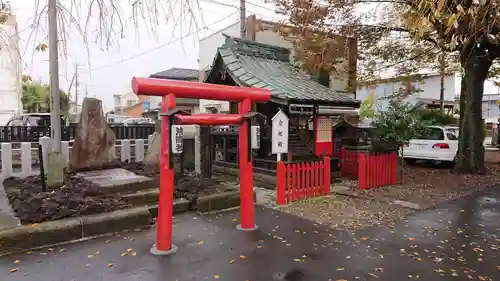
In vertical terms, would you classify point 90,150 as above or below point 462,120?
below

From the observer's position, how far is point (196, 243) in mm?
4871

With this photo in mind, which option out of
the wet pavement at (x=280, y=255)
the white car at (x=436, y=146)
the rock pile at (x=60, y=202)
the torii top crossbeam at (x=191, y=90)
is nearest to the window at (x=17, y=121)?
the rock pile at (x=60, y=202)

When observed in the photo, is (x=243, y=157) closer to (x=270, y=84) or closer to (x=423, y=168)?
(x=270, y=84)

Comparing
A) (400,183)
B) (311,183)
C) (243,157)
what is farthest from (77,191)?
(400,183)

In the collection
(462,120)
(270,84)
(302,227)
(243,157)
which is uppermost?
(270,84)

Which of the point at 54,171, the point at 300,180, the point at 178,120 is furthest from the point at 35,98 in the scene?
the point at 178,120

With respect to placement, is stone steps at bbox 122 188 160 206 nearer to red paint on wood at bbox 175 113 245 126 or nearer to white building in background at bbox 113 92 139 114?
red paint on wood at bbox 175 113 245 126

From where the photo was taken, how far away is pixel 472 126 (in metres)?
11.5

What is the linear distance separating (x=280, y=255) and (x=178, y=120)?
225cm

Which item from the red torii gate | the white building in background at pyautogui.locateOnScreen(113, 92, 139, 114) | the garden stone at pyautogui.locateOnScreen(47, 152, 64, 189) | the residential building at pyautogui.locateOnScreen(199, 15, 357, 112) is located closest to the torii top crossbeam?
the red torii gate

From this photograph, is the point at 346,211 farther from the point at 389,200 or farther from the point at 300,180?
the point at 389,200

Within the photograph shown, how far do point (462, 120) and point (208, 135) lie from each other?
9120 mm

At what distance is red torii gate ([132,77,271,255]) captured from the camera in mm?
4520

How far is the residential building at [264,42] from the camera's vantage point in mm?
A: 12852
